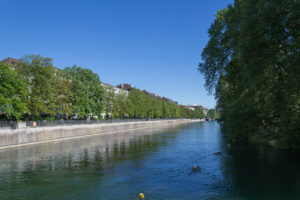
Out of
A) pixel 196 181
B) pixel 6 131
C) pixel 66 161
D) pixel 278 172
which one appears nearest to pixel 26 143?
pixel 6 131

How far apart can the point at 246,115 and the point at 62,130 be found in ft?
115

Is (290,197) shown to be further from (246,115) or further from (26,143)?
(26,143)

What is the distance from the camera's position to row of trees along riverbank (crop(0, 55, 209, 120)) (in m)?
38.2

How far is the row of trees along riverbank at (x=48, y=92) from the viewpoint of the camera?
3819 centimetres

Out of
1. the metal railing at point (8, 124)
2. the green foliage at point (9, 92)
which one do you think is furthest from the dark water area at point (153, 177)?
the green foliage at point (9, 92)

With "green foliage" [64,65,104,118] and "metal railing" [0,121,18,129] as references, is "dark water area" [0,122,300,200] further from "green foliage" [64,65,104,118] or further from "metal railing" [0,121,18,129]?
"green foliage" [64,65,104,118]

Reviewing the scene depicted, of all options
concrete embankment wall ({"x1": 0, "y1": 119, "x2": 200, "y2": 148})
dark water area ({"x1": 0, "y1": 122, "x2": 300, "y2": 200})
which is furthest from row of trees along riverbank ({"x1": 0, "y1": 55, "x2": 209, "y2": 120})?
dark water area ({"x1": 0, "y1": 122, "x2": 300, "y2": 200})

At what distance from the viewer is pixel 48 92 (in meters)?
47.9

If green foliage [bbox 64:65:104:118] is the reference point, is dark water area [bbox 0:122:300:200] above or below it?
below

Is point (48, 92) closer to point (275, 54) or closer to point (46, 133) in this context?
point (46, 133)

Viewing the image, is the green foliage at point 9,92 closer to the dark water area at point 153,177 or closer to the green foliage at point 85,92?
the dark water area at point 153,177

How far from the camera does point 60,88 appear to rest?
5484cm

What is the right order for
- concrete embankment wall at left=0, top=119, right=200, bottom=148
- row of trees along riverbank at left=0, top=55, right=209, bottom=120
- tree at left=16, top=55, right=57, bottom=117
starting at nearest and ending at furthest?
concrete embankment wall at left=0, top=119, right=200, bottom=148 < row of trees along riverbank at left=0, top=55, right=209, bottom=120 < tree at left=16, top=55, right=57, bottom=117

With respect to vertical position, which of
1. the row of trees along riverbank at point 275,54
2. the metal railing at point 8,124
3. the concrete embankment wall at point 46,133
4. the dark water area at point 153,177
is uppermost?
the row of trees along riverbank at point 275,54
